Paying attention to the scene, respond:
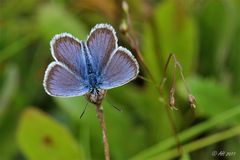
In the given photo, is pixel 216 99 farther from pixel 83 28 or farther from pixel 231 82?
pixel 83 28

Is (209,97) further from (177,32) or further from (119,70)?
(119,70)

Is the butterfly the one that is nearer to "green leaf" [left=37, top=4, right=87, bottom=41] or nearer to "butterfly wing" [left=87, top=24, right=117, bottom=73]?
"butterfly wing" [left=87, top=24, right=117, bottom=73]

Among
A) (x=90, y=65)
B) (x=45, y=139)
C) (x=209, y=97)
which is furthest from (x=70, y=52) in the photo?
(x=209, y=97)

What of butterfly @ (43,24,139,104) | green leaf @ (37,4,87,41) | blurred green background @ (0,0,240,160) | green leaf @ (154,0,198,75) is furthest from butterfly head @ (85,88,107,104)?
green leaf @ (37,4,87,41)

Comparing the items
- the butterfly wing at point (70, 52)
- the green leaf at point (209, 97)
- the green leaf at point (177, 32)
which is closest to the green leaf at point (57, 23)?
the green leaf at point (177, 32)

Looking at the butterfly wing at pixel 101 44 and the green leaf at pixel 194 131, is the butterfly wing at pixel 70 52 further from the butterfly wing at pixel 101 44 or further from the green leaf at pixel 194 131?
the green leaf at pixel 194 131
